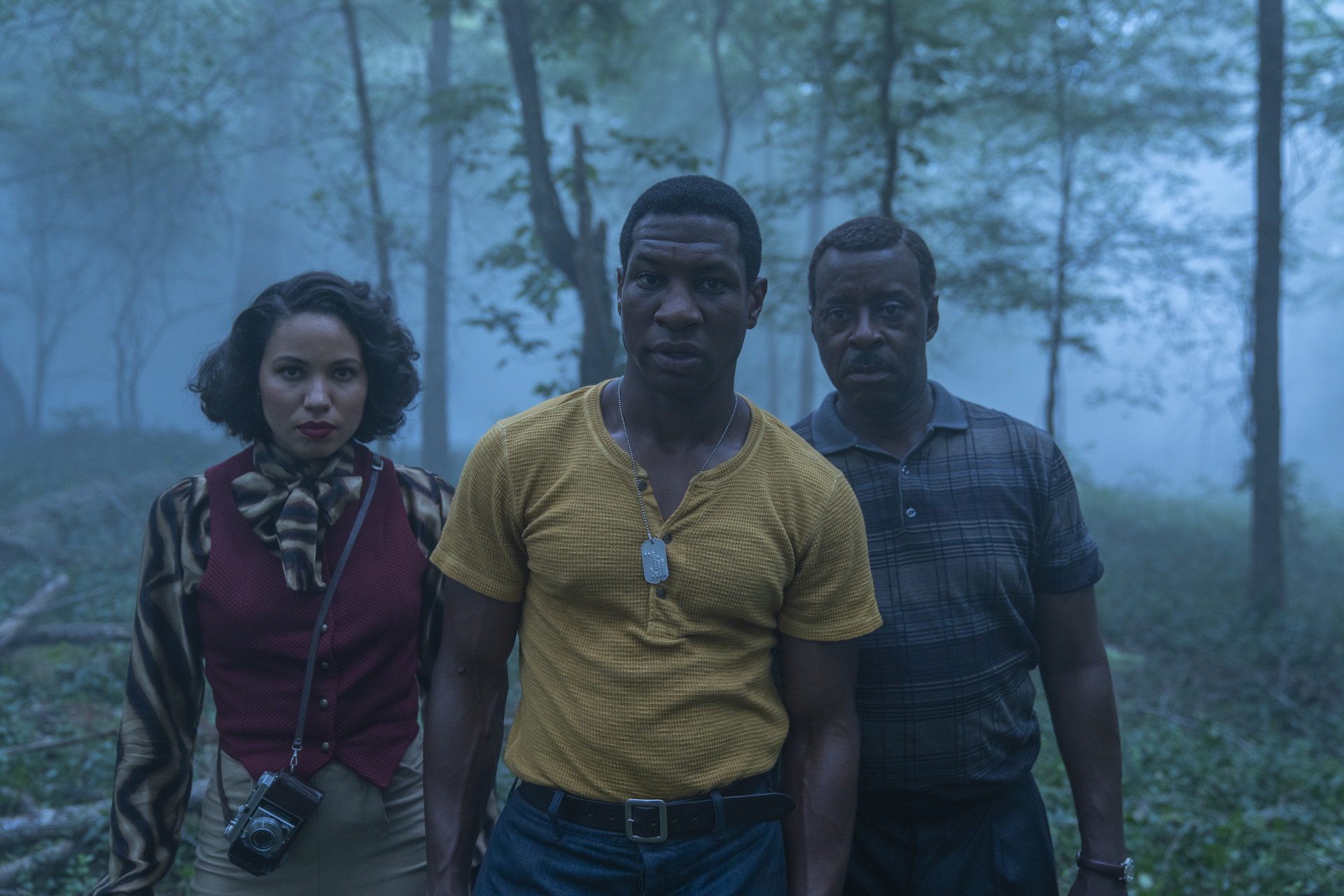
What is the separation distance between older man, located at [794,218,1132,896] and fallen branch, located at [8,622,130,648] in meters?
6.94

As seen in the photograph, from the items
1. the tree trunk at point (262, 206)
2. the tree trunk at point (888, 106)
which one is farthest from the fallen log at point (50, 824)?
the tree trunk at point (262, 206)

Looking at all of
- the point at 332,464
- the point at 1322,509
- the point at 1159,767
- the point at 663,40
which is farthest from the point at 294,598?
the point at 1322,509

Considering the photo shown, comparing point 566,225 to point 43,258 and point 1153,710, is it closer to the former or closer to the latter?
point 1153,710

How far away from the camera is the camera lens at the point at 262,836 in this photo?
78.3 inches

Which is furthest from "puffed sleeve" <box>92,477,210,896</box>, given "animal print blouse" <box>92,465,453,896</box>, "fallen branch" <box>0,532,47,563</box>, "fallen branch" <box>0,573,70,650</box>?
"fallen branch" <box>0,532,47,563</box>

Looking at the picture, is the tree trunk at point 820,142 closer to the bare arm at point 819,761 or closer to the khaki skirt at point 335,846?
the bare arm at point 819,761

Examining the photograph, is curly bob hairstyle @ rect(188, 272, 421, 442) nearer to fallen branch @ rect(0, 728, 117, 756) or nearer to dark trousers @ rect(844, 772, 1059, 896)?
dark trousers @ rect(844, 772, 1059, 896)

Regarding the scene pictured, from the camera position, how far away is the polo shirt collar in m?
2.27

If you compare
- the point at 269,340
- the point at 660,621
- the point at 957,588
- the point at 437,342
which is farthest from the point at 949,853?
the point at 437,342

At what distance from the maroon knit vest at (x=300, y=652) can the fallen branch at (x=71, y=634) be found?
19.3ft

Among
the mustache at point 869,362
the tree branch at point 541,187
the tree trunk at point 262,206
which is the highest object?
the tree trunk at point 262,206

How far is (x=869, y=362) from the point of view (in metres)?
2.21

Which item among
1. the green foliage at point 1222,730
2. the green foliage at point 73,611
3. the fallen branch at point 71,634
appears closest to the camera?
the green foliage at point 1222,730

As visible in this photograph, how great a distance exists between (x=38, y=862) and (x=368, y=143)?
7.08 meters
